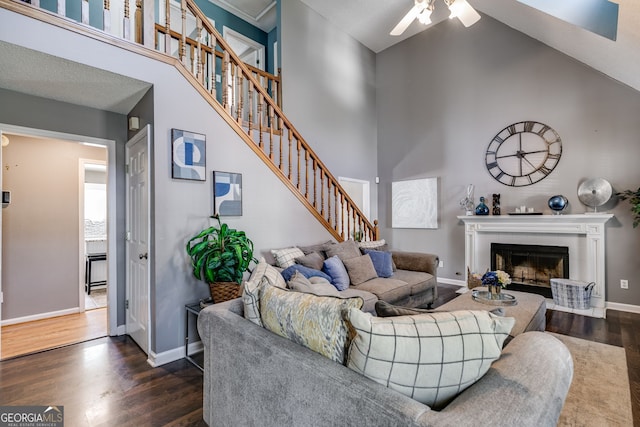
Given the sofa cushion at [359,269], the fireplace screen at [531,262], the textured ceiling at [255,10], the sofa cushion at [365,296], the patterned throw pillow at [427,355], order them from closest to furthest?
the patterned throw pillow at [427,355], the sofa cushion at [365,296], the sofa cushion at [359,269], the fireplace screen at [531,262], the textured ceiling at [255,10]

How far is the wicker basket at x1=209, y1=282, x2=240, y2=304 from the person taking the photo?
254cm

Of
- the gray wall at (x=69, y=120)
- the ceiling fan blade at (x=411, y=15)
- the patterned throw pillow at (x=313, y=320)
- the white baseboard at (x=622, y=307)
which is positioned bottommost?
the white baseboard at (x=622, y=307)

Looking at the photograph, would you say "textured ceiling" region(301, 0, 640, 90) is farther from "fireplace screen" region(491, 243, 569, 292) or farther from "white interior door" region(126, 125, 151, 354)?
"white interior door" region(126, 125, 151, 354)

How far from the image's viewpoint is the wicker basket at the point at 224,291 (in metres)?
2.54

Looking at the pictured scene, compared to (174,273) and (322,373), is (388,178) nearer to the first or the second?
(174,273)

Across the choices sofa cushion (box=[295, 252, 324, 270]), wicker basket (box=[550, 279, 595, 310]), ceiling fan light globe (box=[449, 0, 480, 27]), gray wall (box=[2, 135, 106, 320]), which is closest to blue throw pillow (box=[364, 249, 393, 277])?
sofa cushion (box=[295, 252, 324, 270])

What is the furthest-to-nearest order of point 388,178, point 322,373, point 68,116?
point 388,178 → point 68,116 → point 322,373

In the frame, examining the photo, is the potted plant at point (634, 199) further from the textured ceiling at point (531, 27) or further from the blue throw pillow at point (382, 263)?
the blue throw pillow at point (382, 263)

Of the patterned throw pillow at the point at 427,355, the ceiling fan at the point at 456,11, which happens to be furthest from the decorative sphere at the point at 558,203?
the patterned throw pillow at the point at 427,355

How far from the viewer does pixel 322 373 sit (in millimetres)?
987

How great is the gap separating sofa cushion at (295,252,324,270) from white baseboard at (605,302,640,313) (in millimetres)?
3908

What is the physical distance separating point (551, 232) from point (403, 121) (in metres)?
3.16

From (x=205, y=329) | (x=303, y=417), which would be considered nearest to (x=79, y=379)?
(x=205, y=329)

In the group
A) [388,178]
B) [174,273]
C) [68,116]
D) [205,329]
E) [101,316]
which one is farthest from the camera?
[388,178]
